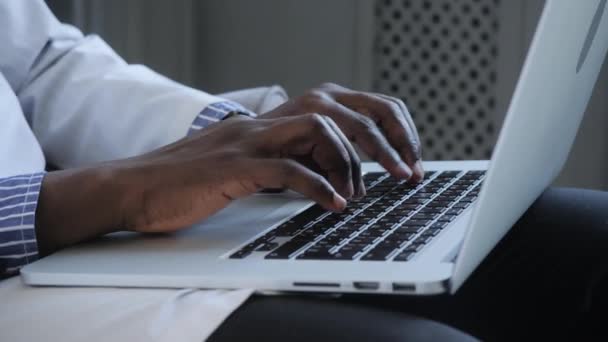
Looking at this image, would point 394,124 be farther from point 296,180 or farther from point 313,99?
point 296,180

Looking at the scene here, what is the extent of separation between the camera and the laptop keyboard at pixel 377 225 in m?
0.58

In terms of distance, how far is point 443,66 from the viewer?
2.02 m

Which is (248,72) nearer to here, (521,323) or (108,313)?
(521,323)

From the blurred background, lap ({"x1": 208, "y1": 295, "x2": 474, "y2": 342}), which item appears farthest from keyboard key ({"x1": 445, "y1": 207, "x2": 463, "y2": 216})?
the blurred background

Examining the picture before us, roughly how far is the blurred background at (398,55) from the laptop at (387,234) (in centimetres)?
121

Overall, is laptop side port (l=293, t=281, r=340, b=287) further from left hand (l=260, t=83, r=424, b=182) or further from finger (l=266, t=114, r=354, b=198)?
left hand (l=260, t=83, r=424, b=182)

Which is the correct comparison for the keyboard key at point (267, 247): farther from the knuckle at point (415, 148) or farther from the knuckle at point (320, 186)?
the knuckle at point (415, 148)

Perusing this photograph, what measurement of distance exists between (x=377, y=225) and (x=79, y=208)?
22 cm

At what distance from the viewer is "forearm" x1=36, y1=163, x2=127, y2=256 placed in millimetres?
658

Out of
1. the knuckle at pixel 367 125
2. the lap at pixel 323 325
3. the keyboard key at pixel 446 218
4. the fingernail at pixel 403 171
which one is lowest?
the fingernail at pixel 403 171

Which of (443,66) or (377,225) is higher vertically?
(377,225)

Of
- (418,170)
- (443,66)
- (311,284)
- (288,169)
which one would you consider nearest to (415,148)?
(418,170)

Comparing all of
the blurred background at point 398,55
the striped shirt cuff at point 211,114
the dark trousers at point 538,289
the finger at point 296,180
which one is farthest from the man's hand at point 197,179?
the blurred background at point 398,55

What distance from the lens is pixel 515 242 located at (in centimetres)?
72
